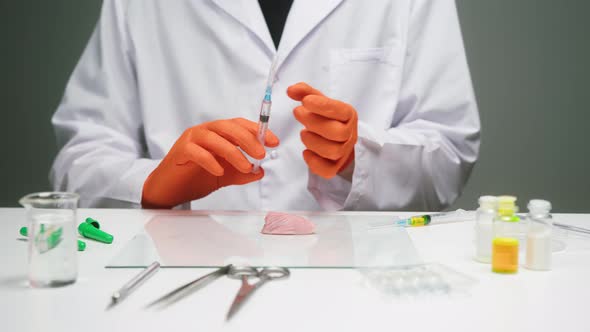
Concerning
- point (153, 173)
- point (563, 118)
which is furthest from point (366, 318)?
point (563, 118)

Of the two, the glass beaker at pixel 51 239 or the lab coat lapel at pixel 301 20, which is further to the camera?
the lab coat lapel at pixel 301 20

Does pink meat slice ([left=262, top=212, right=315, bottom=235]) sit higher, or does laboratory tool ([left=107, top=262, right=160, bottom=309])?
laboratory tool ([left=107, top=262, right=160, bottom=309])

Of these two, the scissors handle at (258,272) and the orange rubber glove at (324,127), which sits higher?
the orange rubber glove at (324,127)

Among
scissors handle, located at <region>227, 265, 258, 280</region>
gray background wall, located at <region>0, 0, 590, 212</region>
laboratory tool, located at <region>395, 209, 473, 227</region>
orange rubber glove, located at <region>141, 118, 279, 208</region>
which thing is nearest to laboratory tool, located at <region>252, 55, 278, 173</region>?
orange rubber glove, located at <region>141, 118, 279, 208</region>

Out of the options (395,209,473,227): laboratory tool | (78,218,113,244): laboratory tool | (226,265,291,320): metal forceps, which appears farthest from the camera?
(395,209,473,227): laboratory tool

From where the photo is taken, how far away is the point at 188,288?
68cm

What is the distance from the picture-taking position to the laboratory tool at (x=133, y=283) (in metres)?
0.65

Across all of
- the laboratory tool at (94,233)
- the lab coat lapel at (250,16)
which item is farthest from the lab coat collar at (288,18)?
the laboratory tool at (94,233)

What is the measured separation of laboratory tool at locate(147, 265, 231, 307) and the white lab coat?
2.35 feet

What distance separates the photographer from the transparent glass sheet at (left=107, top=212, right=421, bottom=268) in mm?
819

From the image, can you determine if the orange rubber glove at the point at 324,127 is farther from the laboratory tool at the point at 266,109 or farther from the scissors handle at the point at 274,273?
the scissors handle at the point at 274,273

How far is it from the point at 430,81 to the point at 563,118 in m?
0.91

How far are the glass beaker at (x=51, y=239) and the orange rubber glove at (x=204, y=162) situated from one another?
40cm

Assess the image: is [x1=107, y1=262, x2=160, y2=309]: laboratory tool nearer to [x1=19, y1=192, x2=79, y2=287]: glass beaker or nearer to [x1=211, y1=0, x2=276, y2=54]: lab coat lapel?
[x1=19, y1=192, x2=79, y2=287]: glass beaker
